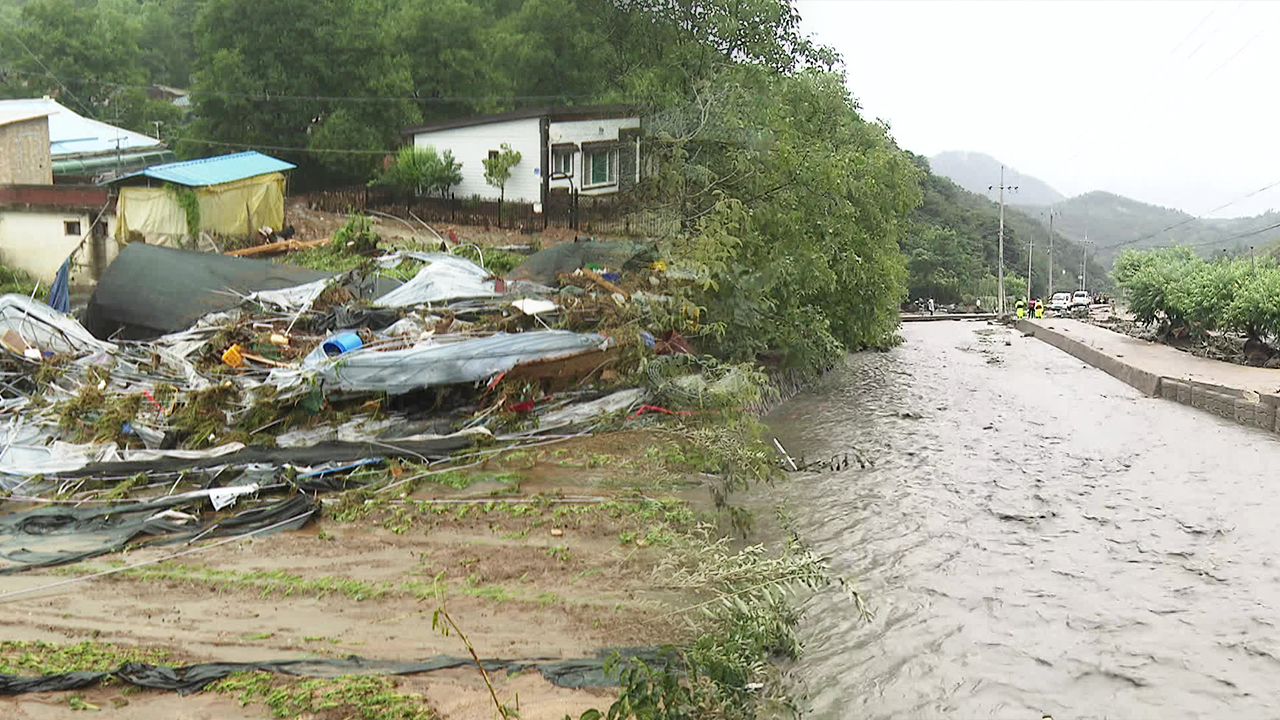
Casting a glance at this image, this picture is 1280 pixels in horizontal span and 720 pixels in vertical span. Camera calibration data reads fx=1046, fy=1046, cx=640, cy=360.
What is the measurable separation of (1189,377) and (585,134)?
14167mm

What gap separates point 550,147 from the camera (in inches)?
944

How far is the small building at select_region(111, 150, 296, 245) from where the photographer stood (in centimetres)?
2142

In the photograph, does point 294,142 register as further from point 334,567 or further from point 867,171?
point 334,567

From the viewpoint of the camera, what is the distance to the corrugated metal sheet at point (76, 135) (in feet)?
105

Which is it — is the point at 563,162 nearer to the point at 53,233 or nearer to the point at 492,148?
the point at 492,148

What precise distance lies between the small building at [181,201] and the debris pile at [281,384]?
199 inches

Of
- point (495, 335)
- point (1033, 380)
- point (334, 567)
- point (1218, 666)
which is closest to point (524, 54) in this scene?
point (1033, 380)

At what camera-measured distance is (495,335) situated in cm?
1339

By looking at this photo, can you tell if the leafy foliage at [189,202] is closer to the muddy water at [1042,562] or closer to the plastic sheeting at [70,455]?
the plastic sheeting at [70,455]

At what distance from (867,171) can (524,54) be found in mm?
13756

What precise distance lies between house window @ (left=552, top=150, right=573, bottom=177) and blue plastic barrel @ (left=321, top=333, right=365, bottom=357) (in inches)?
458

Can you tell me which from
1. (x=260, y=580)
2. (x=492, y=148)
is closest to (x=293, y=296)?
(x=260, y=580)

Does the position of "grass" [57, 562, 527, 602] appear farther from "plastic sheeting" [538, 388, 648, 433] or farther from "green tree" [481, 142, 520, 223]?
"green tree" [481, 142, 520, 223]

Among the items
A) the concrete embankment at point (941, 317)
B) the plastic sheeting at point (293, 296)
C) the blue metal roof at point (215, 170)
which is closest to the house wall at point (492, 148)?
the blue metal roof at point (215, 170)
